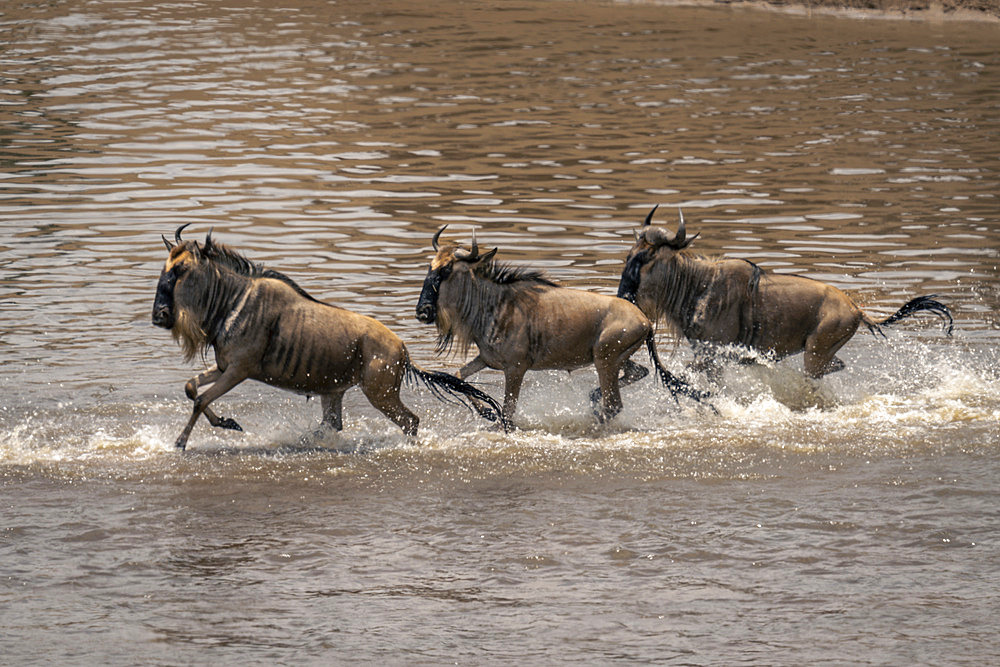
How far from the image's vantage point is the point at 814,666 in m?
6.29

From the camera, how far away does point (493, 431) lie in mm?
10109

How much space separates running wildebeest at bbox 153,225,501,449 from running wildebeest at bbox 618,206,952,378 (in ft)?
6.56

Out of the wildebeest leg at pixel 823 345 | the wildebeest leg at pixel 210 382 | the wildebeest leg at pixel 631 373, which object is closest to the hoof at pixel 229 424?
the wildebeest leg at pixel 210 382

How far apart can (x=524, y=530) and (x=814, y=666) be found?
6.92ft

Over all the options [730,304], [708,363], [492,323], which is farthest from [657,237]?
[492,323]

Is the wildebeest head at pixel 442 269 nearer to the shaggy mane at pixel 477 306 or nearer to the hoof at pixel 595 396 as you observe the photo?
the shaggy mane at pixel 477 306

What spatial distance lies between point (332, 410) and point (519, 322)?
51.1 inches

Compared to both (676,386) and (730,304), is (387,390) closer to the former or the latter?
(676,386)

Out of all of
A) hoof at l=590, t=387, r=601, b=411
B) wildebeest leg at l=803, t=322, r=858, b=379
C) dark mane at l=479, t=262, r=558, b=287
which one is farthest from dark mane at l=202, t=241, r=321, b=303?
wildebeest leg at l=803, t=322, r=858, b=379

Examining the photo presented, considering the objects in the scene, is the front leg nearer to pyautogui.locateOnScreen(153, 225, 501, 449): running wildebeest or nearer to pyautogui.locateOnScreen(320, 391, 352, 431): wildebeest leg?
pyautogui.locateOnScreen(153, 225, 501, 449): running wildebeest

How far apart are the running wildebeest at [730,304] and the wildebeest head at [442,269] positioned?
1.27 metres

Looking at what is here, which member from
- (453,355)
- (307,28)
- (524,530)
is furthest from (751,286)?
(307,28)

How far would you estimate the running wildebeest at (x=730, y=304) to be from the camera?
35.2 feet

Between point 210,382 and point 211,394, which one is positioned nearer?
point 211,394
